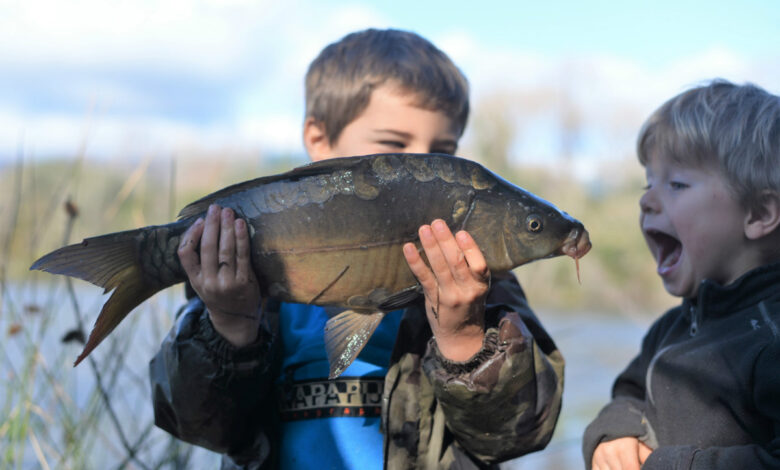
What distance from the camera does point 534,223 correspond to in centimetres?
167

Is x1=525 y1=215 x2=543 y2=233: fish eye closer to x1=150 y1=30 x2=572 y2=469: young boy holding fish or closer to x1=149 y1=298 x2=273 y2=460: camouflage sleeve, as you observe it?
x1=150 y1=30 x2=572 y2=469: young boy holding fish

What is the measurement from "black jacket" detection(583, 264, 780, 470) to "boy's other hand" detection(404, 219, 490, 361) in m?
0.64

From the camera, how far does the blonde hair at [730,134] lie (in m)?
2.03

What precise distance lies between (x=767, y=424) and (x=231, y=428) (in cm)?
141

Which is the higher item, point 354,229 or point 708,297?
point 354,229

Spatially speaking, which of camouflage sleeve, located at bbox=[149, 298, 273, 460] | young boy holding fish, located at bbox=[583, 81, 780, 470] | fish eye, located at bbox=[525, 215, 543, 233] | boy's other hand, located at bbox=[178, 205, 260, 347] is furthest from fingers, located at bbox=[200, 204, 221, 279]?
young boy holding fish, located at bbox=[583, 81, 780, 470]

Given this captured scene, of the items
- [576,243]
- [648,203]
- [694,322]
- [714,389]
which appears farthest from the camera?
[648,203]

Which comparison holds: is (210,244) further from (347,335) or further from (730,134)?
(730,134)

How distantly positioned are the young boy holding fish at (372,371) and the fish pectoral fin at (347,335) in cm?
15

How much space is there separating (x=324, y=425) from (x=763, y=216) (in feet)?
4.66

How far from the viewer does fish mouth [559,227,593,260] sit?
1.70 m

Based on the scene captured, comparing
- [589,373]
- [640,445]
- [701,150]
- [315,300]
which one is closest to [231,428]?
[315,300]

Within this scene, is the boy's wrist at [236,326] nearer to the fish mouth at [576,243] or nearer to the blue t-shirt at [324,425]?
the blue t-shirt at [324,425]

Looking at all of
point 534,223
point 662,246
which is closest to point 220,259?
point 534,223
